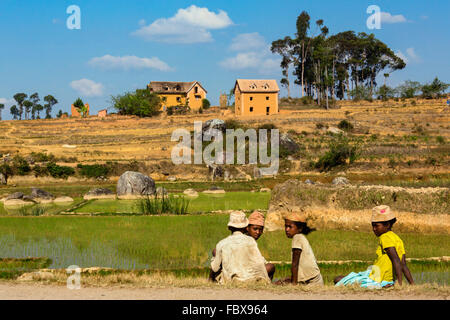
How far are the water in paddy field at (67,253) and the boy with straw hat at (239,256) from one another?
165 inches

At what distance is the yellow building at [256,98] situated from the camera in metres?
63.6

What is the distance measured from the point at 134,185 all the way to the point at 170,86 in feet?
169

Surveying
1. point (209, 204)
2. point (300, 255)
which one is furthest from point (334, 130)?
point (300, 255)

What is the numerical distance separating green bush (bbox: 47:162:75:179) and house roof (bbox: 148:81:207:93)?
129 feet

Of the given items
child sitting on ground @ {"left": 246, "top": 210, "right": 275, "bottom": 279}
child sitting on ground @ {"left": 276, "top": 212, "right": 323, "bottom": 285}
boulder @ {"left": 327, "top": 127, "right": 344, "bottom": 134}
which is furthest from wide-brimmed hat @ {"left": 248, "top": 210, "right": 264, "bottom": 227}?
boulder @ {"left": 327, "top": 127, "right": 344, "bottom": 134}

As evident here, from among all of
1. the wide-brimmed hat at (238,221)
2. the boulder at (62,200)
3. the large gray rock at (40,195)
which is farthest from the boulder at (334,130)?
the wide-brimmed hat at (238,221)

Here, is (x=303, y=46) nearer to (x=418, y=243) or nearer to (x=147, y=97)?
(x=147, y=97)

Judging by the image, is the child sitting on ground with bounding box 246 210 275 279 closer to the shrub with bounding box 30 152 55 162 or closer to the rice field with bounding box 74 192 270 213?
the rice field with bounding box 74 192 270 213

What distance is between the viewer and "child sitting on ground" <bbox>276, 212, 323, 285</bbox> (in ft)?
22.5

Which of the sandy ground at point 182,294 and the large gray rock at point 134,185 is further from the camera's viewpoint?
the large gray rock at point 134,185

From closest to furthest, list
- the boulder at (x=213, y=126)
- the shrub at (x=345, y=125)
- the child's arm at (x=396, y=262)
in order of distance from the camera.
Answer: the child's arm at (x=396, y=262), the boulder at (x=213, y=126), the shrub at (x=345, y=125)

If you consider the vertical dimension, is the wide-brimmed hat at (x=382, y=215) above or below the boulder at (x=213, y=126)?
below

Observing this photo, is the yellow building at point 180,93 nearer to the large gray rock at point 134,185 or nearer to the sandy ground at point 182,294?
the large gray rock at point 134,185

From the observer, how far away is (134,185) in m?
26.5
